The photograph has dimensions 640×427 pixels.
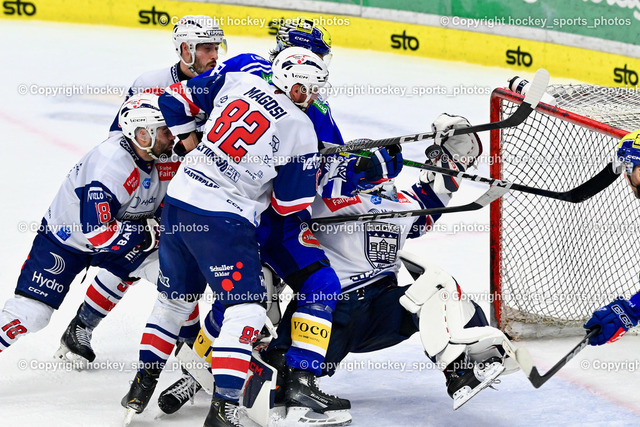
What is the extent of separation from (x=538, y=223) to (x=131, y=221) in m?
1.80

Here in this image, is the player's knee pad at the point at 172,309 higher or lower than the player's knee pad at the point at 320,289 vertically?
lower

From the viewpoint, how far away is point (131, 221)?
11.6ft

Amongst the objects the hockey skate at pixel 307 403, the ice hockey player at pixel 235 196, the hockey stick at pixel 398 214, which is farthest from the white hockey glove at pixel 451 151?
the hockey skate at pixel 307 403

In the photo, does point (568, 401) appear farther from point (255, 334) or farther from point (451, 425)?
point (255, 334)

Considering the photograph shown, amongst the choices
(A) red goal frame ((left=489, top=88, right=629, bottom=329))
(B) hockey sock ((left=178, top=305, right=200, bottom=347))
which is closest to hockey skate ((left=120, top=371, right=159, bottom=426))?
(B) hockey sock ((left=178, top=305, right=200, bottom=347))

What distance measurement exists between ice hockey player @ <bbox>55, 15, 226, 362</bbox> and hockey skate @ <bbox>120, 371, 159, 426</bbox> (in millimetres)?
325

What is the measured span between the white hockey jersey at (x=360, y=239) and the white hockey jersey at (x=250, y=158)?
0.37 metres

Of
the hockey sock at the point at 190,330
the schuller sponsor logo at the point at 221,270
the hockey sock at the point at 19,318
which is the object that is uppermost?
the schuller sponsor logo at the point at 221,270

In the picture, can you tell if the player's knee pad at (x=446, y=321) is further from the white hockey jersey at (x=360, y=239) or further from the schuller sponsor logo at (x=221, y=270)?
the schuller sponsor logo at (x=221, y=270)

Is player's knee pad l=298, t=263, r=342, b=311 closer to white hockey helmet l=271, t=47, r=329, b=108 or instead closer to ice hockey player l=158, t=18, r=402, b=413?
ice hockey player l=158, t=18, r=402, b=413

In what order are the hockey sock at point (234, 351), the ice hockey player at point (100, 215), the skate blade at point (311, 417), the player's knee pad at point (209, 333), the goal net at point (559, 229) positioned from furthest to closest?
the goal net at point (559, 229), the ice hockey player at point (100, 215), the player's knee pad at point (209, 333), the skate blade at point (311, 417), the hockey sock at point (234, 351)

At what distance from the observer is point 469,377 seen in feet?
10.4

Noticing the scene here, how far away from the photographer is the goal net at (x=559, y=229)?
13.1 feet

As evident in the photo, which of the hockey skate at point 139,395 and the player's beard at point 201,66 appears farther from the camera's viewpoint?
the player's beard at point 201,66
